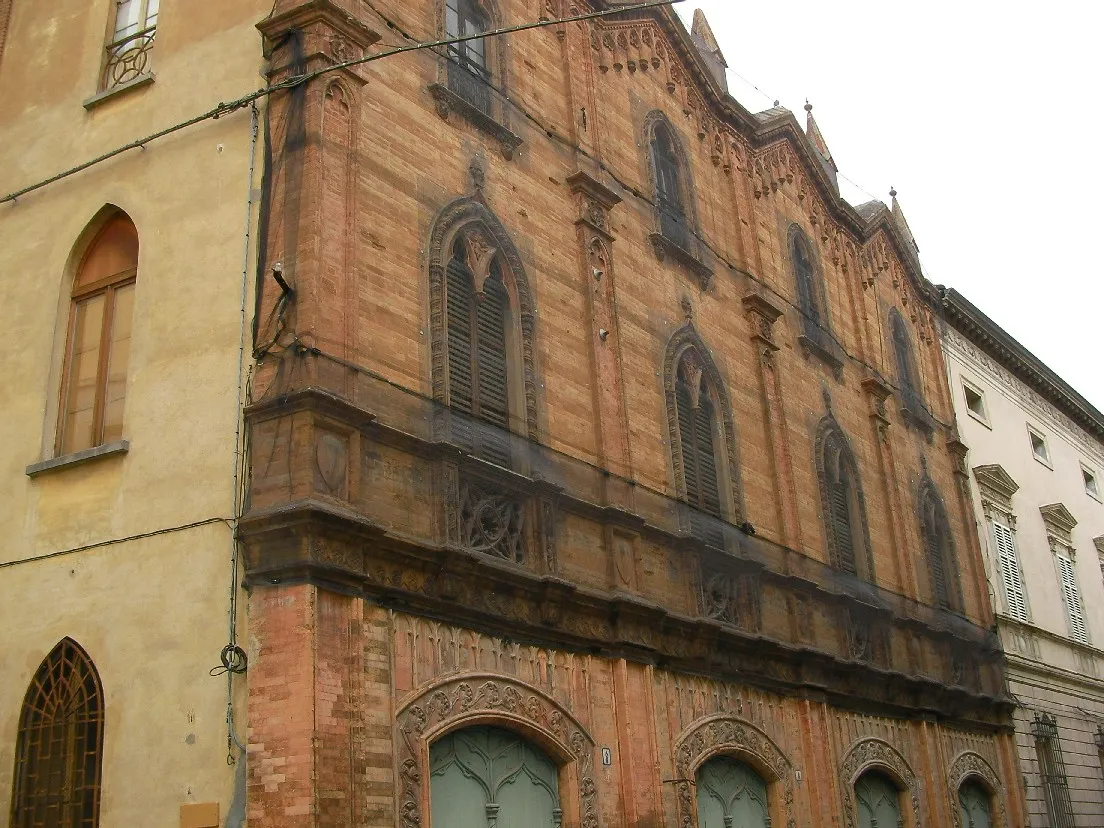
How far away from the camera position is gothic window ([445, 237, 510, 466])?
1455cm

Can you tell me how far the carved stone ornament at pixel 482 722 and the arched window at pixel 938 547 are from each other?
41.1ft

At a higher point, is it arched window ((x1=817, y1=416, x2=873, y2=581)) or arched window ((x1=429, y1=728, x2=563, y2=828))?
arched window ((x1=817, y1=416, x2=873, y2=581))

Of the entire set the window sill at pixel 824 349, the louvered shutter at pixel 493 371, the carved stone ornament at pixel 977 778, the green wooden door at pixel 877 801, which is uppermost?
the window sill at pixel 824 349

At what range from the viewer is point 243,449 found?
40.8 feet

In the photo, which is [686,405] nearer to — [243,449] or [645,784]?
[645,784]

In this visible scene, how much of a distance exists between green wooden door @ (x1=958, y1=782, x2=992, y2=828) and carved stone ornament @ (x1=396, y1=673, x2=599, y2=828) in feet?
37.2

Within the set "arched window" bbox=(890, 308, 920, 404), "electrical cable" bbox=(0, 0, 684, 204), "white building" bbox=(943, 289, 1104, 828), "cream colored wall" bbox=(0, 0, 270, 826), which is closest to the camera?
"cream colored wall" bbox=(0, 0, 270, 826)

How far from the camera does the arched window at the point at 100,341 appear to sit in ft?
45.9

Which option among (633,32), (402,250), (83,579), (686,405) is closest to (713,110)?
(633,32)

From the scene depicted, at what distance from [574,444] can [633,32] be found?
26.2ft

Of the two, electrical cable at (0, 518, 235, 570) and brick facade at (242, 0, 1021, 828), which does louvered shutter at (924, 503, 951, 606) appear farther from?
electrical cable at (0, 518, 235, 570)

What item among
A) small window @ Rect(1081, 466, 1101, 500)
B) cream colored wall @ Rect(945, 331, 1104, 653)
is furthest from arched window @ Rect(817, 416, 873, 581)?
small window @ Rect(1081, 466, 1101, 500)

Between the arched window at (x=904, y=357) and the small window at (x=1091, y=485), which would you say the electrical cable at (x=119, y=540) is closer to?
the arched window at (x=904, y=357)

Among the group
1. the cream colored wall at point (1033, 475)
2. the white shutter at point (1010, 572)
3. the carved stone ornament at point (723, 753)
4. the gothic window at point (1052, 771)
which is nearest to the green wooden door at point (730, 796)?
the carved stone ornament at point (723, 753)
